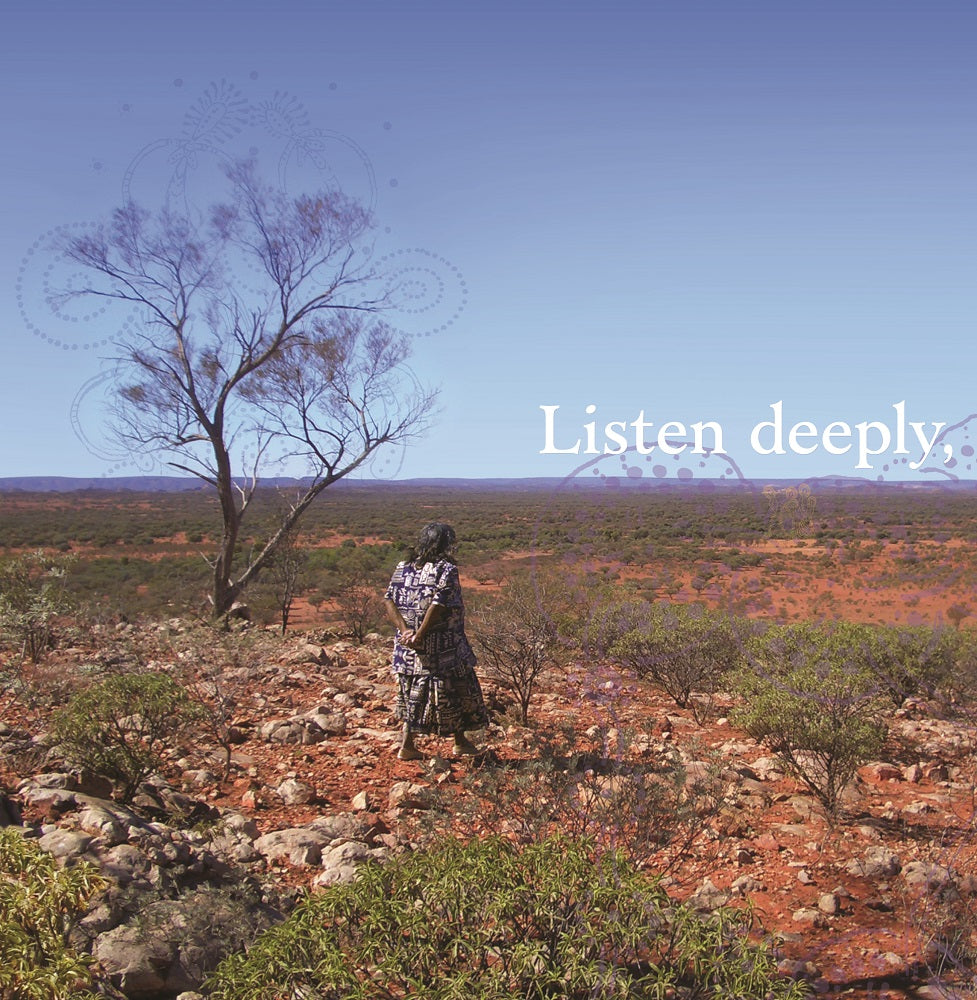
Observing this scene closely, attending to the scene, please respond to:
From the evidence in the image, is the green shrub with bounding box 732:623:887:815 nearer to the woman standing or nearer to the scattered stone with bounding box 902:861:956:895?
the scattered stone with bounding box 902:861:956:895

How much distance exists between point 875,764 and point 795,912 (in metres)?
2.87

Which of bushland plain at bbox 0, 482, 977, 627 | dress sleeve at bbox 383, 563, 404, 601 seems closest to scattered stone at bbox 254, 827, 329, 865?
dress sleeve at bbox 383, 563, 404, 601

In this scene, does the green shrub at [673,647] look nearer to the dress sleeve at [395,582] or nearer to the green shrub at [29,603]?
the dress sleeve at [395,582]

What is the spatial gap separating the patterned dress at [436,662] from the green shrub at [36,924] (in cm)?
294

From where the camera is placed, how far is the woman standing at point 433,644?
529cm

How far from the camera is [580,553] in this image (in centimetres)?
1093

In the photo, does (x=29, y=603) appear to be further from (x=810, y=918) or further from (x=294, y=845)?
(x=810, y=918)

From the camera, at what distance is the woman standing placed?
529 centimetres

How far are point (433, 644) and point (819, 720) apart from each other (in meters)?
2.69

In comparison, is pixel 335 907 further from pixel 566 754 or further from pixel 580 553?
pixel 580 553

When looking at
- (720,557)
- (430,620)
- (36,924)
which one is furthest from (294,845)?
(720,557)

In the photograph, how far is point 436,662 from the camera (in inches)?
210

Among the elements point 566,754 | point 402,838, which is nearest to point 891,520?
point 566,754

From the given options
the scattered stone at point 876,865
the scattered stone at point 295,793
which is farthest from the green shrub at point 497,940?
the scattered stone at point 295,793
